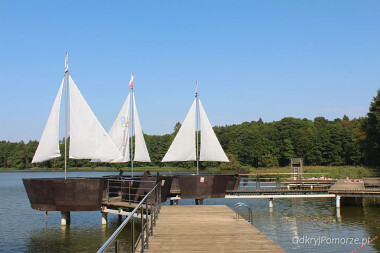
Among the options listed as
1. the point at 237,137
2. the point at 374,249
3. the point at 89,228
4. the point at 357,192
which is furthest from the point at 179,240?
the point at 237,137

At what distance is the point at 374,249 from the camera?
13070 millimetres

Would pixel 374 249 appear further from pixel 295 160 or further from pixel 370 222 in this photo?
pixel 295 160

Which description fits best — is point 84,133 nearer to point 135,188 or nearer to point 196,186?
point 135,188

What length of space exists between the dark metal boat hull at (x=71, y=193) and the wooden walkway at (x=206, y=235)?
4111 millimetres

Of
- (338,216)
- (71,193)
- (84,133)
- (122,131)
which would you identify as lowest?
(338,216)

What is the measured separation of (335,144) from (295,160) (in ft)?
168

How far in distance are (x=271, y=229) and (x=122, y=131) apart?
27.3 ft

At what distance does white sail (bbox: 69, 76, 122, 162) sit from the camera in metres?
17.6

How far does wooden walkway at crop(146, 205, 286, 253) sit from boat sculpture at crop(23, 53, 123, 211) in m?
4.34

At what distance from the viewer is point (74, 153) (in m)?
17.5

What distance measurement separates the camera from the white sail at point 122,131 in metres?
20.0

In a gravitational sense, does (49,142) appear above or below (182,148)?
above

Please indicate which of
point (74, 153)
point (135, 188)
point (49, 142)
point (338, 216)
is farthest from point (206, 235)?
point (338, 216)

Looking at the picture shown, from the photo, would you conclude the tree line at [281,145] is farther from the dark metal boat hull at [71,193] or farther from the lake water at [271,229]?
the dark metal boat hull at [71,193]
